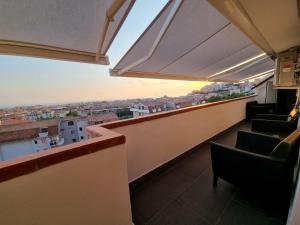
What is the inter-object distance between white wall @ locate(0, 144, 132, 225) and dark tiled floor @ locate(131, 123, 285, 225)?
400 mm

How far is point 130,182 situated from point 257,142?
74.5 inches

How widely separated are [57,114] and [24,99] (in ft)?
0.95

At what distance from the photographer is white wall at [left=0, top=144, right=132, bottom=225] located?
0.69 meters

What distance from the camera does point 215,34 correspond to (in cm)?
199

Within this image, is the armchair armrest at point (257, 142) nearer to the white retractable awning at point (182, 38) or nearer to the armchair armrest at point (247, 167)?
the armchair armrest at point (247, 167)

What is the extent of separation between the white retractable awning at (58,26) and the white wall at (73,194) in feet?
3.85

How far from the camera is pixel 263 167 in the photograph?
1304mm

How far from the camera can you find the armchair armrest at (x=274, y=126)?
8.63 ft

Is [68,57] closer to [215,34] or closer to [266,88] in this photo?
[215,34]

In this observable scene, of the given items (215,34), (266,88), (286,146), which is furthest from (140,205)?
(266,88)

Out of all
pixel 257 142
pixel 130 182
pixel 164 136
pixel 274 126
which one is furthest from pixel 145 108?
pixel 274 126

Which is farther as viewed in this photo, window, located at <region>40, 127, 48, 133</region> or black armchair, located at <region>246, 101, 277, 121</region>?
black armchair, located at <region>246, 101, 277, 121</region>

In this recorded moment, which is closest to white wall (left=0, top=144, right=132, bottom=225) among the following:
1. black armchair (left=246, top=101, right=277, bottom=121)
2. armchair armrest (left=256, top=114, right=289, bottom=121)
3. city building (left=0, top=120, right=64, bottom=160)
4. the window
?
city building (left=0, top=120, right=64, bottom=160)

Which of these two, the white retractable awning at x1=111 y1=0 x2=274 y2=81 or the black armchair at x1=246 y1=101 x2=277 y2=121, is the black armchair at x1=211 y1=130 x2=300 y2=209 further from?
the black armchair at x1=246 y1=101 x2=277 y2=121
